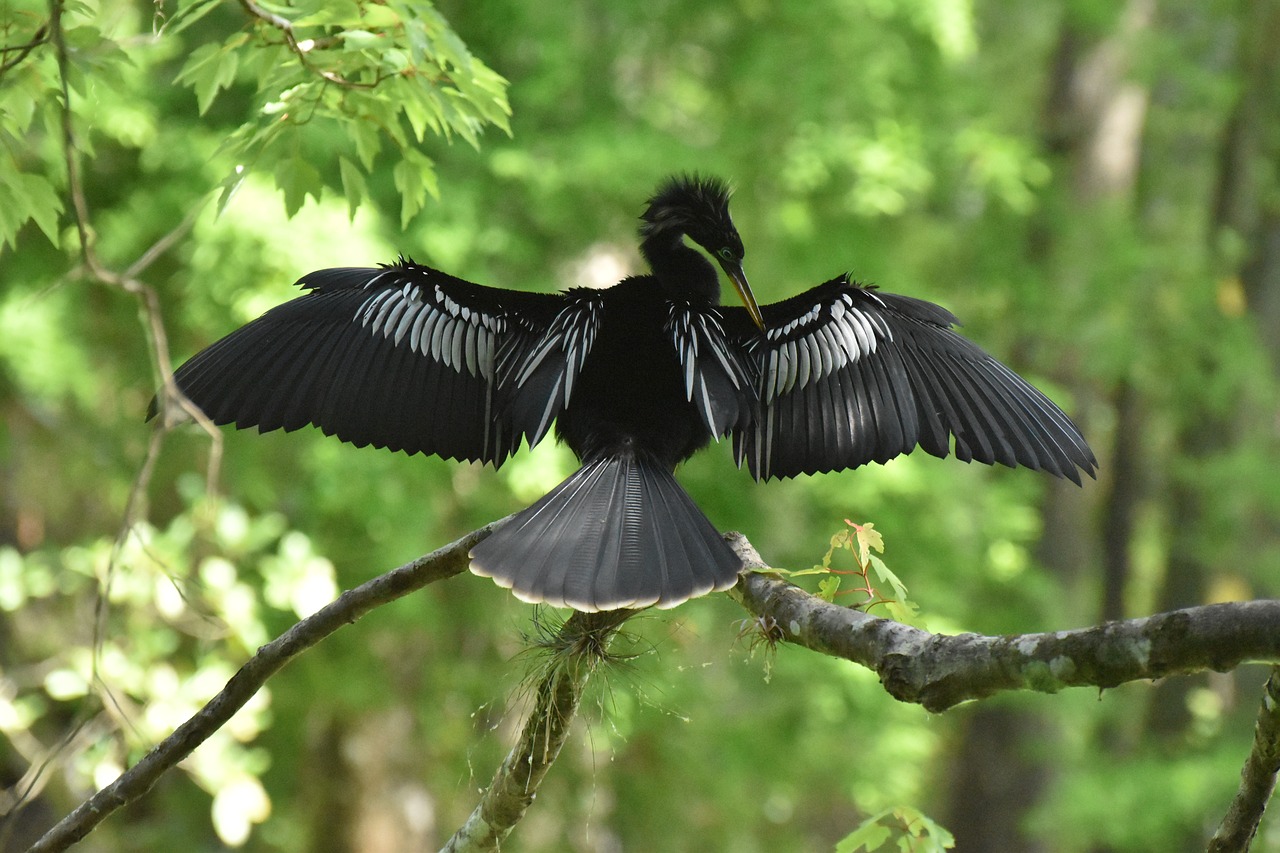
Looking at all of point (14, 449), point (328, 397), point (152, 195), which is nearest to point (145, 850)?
point (14, 449)

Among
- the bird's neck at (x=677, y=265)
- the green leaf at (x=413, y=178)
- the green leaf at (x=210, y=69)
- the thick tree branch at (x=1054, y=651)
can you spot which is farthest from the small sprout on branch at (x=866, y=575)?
the green leaf at (x=210, y=69)

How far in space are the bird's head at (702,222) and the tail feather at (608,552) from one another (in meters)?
0.94

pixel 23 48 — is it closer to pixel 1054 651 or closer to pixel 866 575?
pixel 866 575

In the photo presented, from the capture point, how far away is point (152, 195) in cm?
665

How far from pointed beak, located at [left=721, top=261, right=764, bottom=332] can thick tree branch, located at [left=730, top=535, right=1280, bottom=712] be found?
4.25 feet

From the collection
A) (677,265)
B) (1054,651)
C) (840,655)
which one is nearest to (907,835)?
(840,655)

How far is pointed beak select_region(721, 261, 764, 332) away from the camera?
3061 mm

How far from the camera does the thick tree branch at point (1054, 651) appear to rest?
4.44 feet

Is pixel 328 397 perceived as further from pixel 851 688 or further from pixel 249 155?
pixel 851 688

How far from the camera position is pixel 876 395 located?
120 inches

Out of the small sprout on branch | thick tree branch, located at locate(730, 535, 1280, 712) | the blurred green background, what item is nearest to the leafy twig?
the small sprout on branch

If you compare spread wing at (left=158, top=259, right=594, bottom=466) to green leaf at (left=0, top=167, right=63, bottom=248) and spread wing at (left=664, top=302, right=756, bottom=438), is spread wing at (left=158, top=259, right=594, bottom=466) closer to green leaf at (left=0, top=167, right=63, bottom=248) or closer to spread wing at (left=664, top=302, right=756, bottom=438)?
spread wing at (left=664, top=302, right=756, bottom=438)

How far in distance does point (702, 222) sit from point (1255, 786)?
209 cm

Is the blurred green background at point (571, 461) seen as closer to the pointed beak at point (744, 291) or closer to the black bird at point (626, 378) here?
the black bird at point (626, 378)
